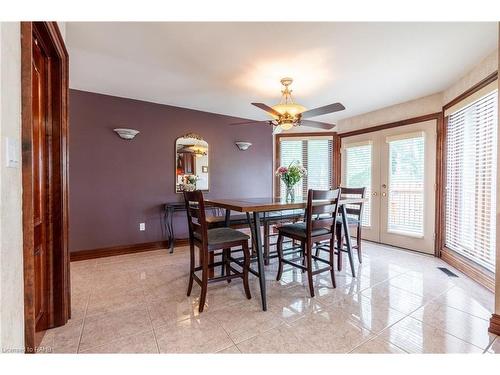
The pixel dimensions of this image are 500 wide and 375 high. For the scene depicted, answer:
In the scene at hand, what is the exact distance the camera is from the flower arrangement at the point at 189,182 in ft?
13.2

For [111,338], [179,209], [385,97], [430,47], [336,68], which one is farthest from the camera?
[179,209]

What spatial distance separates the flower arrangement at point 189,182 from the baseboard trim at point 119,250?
0.85 metres

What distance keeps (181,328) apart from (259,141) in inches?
146

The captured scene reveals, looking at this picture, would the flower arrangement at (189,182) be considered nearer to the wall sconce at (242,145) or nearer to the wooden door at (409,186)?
the wall sconce at (242,145)

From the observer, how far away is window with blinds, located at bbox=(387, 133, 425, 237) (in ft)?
11.8

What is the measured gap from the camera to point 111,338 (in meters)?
1.62

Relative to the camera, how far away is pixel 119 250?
11.5 feet

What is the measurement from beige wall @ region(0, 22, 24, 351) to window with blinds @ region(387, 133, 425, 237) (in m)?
4.31

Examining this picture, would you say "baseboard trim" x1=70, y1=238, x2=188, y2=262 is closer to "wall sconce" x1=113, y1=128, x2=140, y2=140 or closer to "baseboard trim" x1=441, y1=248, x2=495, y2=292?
"wall sconce" x1=113, y1=128, x2=140, y2=140

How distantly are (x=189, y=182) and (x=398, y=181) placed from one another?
336 cm

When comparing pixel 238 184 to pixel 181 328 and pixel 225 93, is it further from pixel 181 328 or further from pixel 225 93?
pixel 181 328

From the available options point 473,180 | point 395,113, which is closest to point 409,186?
point 473,180

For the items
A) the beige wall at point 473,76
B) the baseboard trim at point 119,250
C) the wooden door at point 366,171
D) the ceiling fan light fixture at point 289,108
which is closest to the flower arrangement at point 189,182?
the baseboard trim at point 119,250
